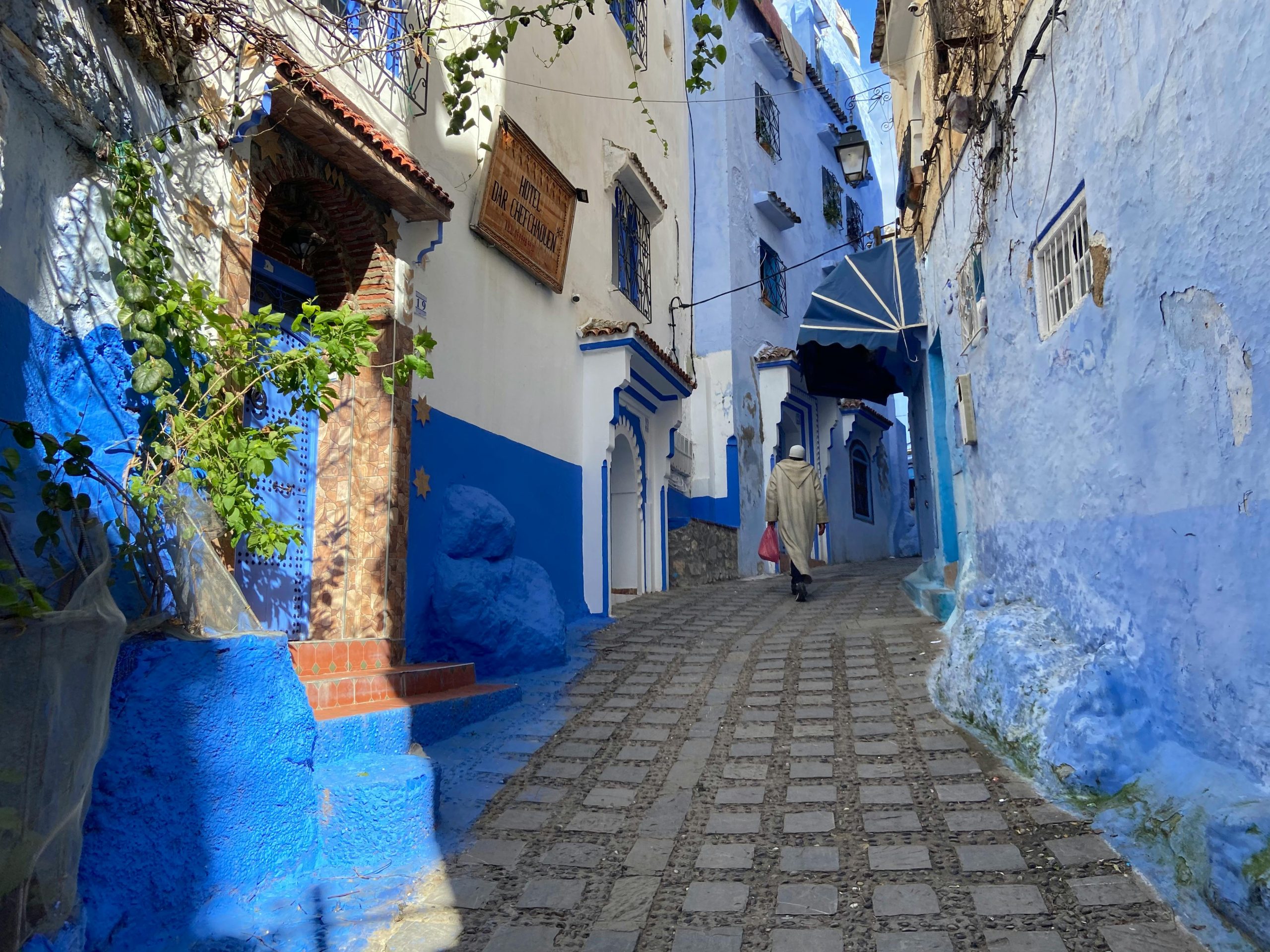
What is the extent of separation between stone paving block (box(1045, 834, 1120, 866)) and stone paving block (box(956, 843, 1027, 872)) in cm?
13

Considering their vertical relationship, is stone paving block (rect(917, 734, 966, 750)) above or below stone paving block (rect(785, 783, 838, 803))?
above

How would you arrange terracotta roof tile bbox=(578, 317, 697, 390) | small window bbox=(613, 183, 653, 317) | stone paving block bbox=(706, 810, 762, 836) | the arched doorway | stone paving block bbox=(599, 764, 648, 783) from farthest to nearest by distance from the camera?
the arched doorway → small window bbox=(613, 183, 653, 317) → terracotta roof tile bbox=(578, 317, 697, 390) → stone paving block bbox=(599, 764, 648, 783) → stone paving block bbox=(706, 810, 762, 836)

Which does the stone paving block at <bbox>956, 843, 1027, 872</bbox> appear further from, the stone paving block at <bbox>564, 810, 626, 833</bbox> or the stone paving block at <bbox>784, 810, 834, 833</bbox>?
the stone paving block at <bbox>564, 810, 626, 833</bbox>

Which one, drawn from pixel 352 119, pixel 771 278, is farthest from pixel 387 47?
pixel 771 278

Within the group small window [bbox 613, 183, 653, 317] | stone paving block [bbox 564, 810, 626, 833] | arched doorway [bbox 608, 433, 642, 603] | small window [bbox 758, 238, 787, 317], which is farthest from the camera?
small window [bbox 758, 238, 787, 317]

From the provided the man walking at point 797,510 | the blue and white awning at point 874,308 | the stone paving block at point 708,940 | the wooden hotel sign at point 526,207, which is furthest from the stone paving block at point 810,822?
the blue and white awning at point 874,308

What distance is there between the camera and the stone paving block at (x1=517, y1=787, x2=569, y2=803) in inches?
171

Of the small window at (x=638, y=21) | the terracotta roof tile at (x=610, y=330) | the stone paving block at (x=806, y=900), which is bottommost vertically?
the stone paving block at (x=806, y=900)

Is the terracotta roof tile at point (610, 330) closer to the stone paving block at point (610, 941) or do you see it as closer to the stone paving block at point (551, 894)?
the stone paving block at point (551, 894)

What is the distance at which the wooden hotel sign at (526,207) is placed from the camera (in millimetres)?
7332

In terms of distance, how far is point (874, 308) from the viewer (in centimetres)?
953

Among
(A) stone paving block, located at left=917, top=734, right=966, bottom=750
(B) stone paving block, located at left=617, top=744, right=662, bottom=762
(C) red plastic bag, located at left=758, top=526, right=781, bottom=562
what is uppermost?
(C) red plastic bag, located at left=758, top=526, right=781, bottom=562

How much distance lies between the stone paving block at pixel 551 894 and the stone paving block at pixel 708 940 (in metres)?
0.47

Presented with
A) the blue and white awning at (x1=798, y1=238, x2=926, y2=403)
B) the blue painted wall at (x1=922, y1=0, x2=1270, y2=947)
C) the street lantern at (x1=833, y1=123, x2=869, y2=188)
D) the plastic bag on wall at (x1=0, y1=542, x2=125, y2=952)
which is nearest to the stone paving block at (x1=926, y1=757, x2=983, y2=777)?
the blue painted wall at (x1=922, y1=0, x2=1270, y2=947)
